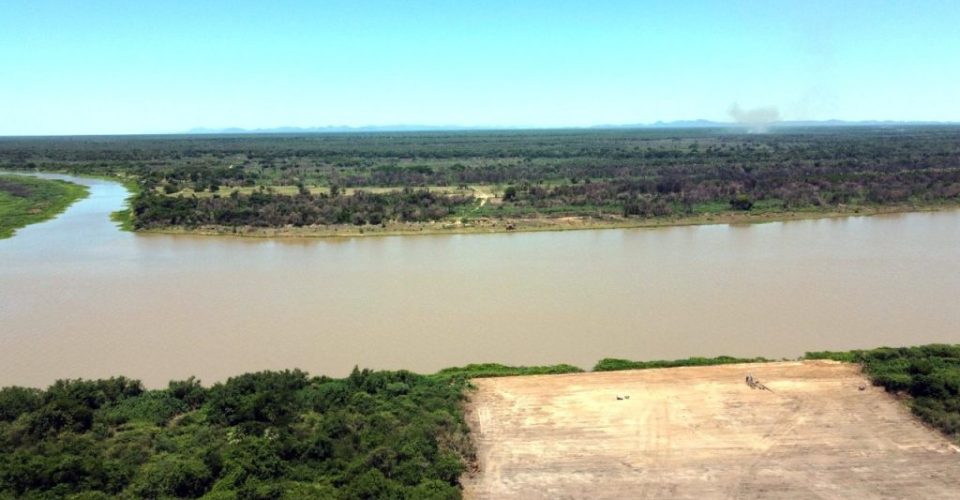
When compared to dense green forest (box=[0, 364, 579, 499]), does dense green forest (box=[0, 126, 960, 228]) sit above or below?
above

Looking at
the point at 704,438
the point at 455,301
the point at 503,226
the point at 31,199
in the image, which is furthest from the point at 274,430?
the point at 31,199

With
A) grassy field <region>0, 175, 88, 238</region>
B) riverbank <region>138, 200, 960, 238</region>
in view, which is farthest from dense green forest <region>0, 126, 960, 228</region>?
grassy field <region>0, 175, 88, 238</region>

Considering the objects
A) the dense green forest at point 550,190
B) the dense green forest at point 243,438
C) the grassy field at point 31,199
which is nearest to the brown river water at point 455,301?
the dense green forest at point 243,438

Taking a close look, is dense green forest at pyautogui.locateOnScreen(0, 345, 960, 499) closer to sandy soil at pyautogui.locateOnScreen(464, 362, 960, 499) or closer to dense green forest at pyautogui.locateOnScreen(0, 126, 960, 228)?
sandy soil at pyautogui.locateOnScreen(464, 362, 960, 499)

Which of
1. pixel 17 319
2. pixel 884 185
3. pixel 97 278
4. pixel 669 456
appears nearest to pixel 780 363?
pixel 669 456

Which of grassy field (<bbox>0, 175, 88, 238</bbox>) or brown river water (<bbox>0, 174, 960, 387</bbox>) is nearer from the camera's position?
brown river water (<bbox>0, 174, 960, 387</bbox>)

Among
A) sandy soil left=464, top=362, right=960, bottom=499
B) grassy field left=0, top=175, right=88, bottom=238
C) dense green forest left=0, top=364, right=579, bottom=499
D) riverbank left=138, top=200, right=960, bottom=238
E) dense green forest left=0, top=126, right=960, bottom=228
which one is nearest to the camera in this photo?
dense green forest left=0, top=364, right=579, bottom=499

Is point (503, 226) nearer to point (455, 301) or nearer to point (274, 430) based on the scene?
point (455, 301)
